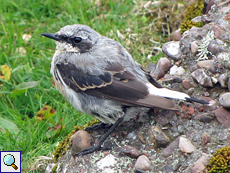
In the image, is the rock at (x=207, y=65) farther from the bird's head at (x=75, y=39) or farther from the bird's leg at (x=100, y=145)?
the bird's head at (x=75, y=39)

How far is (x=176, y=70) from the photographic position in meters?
5.01

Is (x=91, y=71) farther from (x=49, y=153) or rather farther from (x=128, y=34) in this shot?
(x=128, y=34)

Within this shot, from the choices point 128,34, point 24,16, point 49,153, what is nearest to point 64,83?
point 49,153

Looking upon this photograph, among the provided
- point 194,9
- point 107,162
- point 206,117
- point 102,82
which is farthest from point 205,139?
point 194,9

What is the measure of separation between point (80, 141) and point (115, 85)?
817 millimetres

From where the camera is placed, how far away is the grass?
506 cm

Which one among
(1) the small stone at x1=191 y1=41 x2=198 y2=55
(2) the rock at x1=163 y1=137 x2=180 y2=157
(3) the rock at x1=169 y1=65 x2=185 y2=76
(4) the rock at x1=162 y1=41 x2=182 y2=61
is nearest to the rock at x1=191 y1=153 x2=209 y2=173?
(2) the rock at x1=163 y1=137 x2=180 y2=157

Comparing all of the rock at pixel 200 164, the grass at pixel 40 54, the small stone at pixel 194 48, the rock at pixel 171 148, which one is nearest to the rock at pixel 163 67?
the small stone at pixel 194 48

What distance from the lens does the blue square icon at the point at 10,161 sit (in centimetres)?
455

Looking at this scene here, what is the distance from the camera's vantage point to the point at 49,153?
4.82 m

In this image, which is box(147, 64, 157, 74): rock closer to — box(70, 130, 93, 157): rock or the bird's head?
the bird's head

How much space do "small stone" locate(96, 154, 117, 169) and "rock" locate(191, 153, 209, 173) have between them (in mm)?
924

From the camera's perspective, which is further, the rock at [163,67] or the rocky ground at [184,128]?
the rock at [163,67]

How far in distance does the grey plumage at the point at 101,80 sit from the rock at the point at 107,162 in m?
0.49
